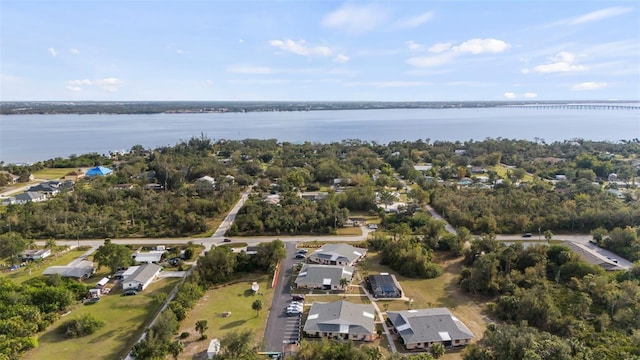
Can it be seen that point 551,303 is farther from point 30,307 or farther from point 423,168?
point 423,168

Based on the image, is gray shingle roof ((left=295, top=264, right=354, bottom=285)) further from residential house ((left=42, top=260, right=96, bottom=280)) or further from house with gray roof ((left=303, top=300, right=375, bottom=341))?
residential house ((left=42, top=260, right=96, bottom=280))

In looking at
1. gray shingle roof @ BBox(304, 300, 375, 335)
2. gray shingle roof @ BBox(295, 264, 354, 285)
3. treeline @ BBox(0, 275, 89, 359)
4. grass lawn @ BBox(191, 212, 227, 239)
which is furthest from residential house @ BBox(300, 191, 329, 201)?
treeline @ BBox(0, 275, 89, 359)

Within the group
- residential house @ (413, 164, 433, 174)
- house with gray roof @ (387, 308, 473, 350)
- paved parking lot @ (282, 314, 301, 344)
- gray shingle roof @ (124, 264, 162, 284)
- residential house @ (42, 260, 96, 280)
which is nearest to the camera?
house with gray roof @ (387, 308, 473, 350)

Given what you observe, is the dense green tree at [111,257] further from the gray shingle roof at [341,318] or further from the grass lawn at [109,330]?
the gray shingle roof at [341,318]

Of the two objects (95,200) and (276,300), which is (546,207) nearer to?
(276,300)

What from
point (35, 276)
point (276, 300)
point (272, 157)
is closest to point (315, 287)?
point (276, 300)

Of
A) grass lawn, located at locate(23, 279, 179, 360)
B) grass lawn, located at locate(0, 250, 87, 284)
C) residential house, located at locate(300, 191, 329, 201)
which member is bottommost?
grass lawn, located at locate(23, 279, 179, 360)
